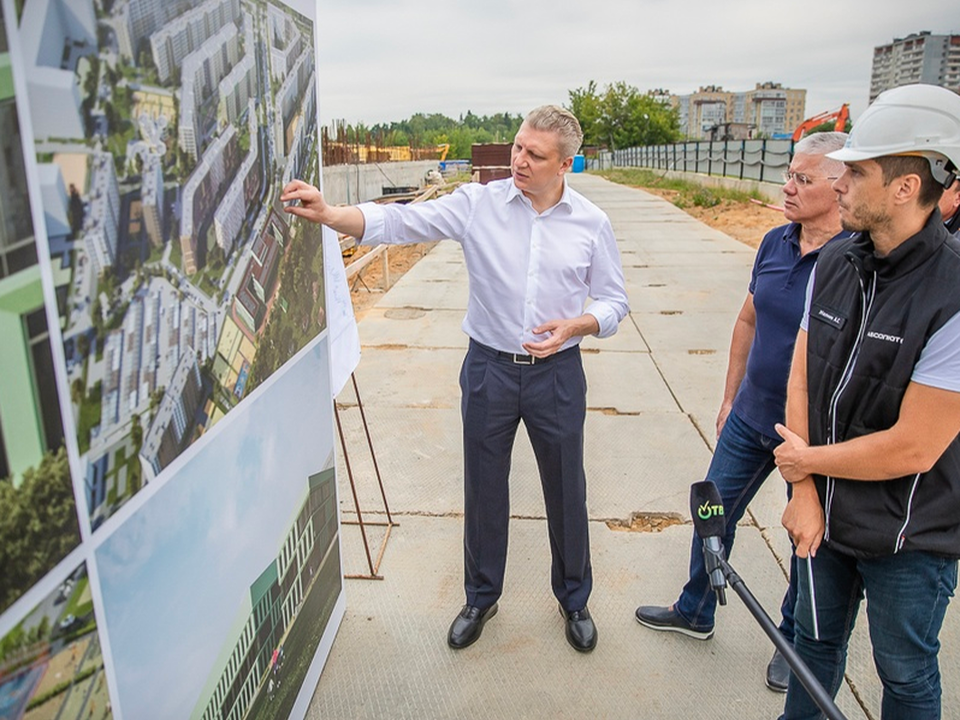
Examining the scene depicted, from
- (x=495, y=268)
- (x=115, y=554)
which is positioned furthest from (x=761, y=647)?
(x=115, y=554)

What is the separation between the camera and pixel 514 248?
265 centimetres

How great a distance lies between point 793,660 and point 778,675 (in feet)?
4.57

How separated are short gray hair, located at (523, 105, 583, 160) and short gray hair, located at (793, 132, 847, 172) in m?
0.73

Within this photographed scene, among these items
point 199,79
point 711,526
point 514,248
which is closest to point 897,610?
point 711,526

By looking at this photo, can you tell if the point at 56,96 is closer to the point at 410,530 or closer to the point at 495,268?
the point at 495,268

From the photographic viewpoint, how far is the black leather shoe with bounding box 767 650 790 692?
107 inches

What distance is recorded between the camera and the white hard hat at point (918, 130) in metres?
1.63

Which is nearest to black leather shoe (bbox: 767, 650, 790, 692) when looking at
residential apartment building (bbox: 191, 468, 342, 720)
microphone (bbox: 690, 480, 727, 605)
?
microphone (bbox: 690, 480, 727, 605)

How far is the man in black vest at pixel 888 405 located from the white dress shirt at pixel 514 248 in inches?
34.3

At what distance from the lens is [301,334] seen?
7.84 ft

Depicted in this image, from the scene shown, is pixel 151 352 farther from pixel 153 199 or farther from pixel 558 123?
pixel 558 123

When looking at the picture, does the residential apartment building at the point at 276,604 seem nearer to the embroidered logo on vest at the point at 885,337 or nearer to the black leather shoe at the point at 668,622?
the black leather shoe at the point at 668,622

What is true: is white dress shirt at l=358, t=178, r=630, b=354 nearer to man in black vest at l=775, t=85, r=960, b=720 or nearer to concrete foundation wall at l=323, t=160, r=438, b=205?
man in black vest at l=775, t=85, r=960, b=720

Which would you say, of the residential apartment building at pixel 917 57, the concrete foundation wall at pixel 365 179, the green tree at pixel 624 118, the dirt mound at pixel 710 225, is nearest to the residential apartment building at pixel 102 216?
the dirt mound at pixel 710 225
